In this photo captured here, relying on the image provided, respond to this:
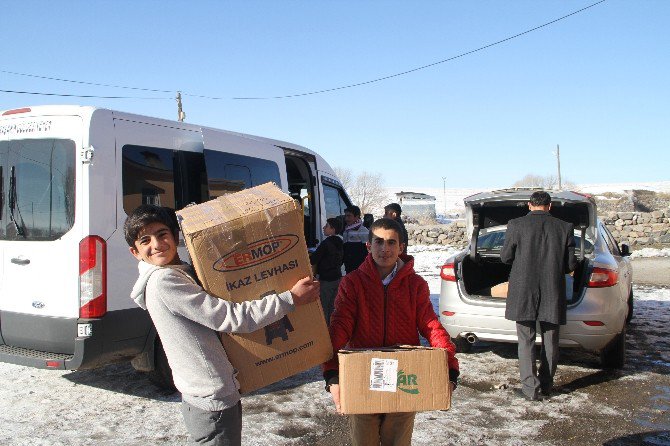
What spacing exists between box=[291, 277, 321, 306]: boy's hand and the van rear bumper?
8.26ft

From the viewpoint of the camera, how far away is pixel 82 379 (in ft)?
17.4

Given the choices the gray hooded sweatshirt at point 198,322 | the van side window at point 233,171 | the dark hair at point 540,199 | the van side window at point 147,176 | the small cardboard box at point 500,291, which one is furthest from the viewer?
the small cardboard box at point 500,291

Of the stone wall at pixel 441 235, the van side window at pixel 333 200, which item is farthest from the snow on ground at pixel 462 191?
the van side window at pixel 333 200

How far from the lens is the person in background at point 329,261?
6574 millimetres

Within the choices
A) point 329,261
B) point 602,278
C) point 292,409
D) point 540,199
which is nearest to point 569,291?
point 602,278

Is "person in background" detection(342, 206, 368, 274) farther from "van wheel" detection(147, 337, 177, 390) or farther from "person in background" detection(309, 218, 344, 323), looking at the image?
"van wheel" detection(147, 337, 177, 390)

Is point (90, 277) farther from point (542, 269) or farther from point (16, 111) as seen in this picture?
point (542, 269)

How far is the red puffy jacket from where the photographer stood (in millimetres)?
2641

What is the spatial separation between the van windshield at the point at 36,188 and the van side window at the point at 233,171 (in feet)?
4.50

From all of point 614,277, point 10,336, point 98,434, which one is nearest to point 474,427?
point 614,277

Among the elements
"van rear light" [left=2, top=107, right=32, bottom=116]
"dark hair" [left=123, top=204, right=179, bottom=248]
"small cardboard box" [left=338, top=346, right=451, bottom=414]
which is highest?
"van rear light" [left=2, top=107, right=32, bottom=116]

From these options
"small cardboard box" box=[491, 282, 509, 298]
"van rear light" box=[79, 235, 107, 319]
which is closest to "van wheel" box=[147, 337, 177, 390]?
"van rear light" box=[79, 235, 107, 319]

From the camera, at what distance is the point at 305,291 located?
225 cm

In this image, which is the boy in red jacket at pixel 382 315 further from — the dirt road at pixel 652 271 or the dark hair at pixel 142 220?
the dirt road at pixel 652 271
